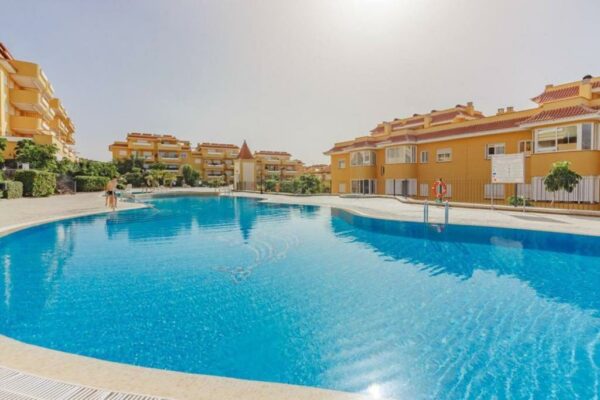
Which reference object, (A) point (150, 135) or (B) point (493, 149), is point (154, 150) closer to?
(A) point (150, 135)

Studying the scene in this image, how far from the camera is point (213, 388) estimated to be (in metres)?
2.82

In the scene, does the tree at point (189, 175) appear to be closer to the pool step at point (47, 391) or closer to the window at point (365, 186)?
the window at point (365, 186)

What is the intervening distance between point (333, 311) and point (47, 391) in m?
3.97

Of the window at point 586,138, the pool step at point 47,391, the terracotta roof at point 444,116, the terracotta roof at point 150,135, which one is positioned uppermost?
the terracotta roof at point 150,135

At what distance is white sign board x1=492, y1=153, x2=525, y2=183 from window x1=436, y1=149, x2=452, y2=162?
817cm

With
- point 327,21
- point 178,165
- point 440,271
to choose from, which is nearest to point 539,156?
point 327,21

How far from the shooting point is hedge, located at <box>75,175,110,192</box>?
3738 cm

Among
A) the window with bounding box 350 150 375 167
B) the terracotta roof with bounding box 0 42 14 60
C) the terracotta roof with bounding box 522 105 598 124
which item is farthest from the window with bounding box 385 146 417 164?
the terracotta roof with bounding box 0 42 14 60

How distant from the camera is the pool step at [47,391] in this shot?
262 cm

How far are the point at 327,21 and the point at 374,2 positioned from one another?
2.69 metres

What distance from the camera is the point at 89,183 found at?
38.5 meters

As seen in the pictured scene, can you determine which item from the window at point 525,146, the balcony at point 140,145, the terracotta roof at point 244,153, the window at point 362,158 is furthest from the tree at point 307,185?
the balcony at point 140,145

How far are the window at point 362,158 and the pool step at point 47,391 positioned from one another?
3142 centimetres

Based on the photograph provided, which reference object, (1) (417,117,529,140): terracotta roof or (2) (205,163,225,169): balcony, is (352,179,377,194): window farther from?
(2) (205,163,225,169): balcony
